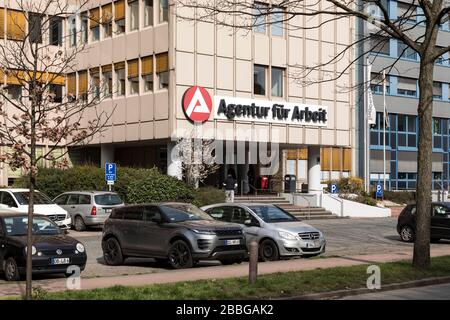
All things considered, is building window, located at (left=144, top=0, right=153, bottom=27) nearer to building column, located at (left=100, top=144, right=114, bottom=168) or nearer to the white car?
building column, located at (left=100, top=144, right=114, bottom=168)

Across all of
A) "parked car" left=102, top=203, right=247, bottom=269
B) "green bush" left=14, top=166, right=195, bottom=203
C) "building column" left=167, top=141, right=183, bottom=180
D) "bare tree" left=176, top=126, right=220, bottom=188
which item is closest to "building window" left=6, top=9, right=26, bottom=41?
"parked car" left=102, top=203, right=247, bottom=269

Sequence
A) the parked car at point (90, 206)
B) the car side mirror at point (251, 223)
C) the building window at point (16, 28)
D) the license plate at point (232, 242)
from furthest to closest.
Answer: the parked car at point (90, 206) < the car side mirror at point (251, 223) < the license plate at point (232, 242) < the building window at point (16, 28)

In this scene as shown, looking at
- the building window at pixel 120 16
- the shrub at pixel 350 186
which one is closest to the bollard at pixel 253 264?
the building window at pixel 120 16

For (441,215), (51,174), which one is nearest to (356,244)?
(441,215)

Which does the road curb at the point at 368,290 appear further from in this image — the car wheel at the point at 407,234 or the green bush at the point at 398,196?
the green bush at the point at 398,196

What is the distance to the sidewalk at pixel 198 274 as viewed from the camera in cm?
1224

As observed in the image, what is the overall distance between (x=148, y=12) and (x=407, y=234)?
695 inches

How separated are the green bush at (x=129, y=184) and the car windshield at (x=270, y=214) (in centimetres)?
1297

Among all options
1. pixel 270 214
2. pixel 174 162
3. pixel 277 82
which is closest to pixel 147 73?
pixel 174 162

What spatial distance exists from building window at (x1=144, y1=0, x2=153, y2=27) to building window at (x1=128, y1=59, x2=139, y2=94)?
203 cm

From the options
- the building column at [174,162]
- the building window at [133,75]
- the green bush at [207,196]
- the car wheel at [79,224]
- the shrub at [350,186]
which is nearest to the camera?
the car wheel at [79,224]

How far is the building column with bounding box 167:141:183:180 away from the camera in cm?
3350

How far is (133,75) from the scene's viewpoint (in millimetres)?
35469
